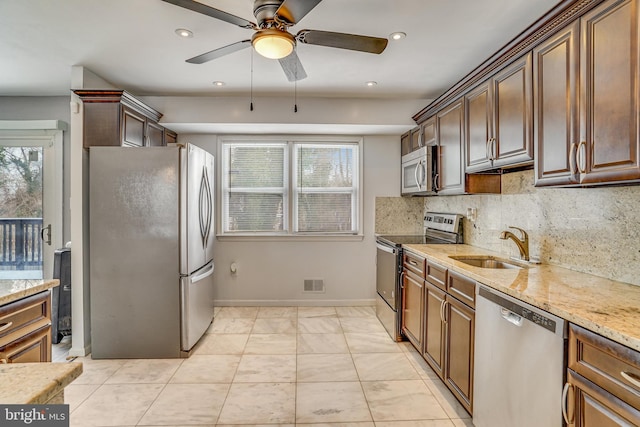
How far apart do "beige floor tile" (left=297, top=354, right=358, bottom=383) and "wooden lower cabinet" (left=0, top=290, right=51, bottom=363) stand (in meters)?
1.64

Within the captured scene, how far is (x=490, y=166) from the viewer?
2346mm

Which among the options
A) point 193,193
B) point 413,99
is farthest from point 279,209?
point 413,99

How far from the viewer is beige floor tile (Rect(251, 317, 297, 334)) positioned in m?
3.53

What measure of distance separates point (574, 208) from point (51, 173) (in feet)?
Result: 15.6

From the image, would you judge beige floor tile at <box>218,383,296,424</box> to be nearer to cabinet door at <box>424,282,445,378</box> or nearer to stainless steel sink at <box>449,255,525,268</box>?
cabinet door at <box>424,282,445,378</box>

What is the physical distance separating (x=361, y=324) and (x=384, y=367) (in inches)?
37.9

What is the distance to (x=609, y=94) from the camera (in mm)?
1433

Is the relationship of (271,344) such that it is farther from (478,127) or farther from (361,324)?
(478,127)

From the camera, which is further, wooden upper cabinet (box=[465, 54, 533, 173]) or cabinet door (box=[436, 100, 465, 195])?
cabinet door (box=[436, 100, 465, 195])

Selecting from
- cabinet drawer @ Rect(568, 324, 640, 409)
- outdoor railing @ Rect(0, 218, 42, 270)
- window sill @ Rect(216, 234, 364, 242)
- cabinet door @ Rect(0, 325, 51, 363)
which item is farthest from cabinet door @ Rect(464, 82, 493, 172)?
outdoor railing @ Rect(0, 218, 42, 270)

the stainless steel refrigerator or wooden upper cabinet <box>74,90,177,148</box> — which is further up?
wooden upper cabinet <box>74,90,177,148</box>

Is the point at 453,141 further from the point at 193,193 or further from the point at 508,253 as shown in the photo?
the point at 193,193

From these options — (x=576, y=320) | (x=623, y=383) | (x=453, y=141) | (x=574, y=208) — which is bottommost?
(x=623, y=383)

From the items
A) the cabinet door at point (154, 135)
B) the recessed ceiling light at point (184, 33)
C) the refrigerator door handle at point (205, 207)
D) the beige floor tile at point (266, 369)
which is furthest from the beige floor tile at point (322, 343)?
the recessed ceiling light at point (184, 33)
